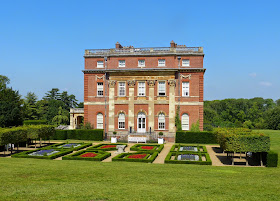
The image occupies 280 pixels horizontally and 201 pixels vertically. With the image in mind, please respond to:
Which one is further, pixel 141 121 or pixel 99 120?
pixel 99 120

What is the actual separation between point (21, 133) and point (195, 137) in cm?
2080

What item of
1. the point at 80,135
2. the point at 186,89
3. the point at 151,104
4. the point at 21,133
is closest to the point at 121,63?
the point at 151,104

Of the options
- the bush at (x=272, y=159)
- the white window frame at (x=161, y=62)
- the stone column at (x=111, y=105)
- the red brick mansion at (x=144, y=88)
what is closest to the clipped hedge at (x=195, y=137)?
the red brick mansion at (x=144, y=88)

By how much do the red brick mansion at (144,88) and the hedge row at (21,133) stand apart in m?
10.9

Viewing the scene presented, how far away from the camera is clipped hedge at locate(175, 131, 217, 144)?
3516cm

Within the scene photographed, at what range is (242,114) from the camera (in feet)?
257

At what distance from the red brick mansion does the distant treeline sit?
1101 inches

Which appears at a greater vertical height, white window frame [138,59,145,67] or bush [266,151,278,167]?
white window frame [138,59,145,67]

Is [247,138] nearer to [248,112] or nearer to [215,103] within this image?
[248,112]

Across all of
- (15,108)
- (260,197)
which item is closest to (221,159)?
(260,197)

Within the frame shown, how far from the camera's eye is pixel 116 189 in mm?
11445

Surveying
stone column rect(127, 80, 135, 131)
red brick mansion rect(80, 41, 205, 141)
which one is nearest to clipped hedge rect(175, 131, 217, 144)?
red brick mansion rect(80, 41, 205, 141)

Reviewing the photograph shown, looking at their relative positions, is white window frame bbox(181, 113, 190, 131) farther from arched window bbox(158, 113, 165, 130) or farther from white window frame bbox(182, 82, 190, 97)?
white window frame bbox(182, 82, 190, 97)

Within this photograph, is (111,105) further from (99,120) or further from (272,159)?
(272,159)
